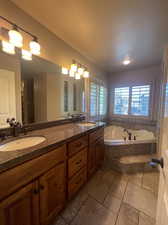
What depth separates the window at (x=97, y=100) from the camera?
3.12 meters

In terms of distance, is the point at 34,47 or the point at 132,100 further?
the point at 132,100

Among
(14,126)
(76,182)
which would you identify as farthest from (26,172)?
(76,182)

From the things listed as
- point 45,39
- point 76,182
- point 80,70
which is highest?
point 45,39

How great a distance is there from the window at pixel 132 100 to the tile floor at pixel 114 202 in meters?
2.09

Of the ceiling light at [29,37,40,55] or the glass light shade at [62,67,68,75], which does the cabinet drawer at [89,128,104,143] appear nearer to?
the glass light shade at [62,67,68,75]

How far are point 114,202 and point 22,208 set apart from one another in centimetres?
119

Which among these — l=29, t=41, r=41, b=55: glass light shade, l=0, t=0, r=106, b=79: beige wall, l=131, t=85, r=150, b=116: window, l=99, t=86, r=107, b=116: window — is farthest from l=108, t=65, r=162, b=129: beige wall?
l=29, t=41, r=41, b=55: glass light shade

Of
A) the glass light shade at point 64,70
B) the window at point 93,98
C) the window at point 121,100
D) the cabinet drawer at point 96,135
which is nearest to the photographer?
the cabinet drawer at point 96,135

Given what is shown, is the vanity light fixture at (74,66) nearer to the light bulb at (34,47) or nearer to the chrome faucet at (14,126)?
the light bulb at (34,47)

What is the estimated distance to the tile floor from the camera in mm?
1260

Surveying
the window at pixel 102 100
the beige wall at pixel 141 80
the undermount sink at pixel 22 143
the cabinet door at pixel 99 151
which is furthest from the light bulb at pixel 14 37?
the beige wall at pixel 141 80

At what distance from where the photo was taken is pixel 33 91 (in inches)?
63.6

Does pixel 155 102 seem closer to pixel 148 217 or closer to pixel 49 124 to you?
pixel 148 217

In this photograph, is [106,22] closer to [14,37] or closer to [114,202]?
[14,37]
